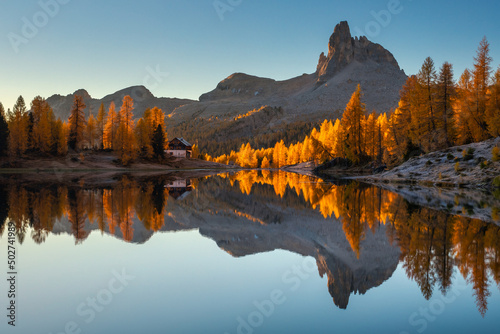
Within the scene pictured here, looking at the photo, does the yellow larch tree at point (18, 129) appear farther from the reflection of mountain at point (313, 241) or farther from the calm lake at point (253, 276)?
the reflection of mountain at point (313, 241)

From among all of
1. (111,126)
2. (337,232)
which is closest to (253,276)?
(337,232)

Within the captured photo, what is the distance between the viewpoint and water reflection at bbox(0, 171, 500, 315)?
7199 mm

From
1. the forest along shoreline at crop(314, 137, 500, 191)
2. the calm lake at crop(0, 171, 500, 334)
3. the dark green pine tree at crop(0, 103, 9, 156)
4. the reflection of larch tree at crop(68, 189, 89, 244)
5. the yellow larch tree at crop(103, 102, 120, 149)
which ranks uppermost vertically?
the yellow larch tree at crop(103, 102, 120, 149)

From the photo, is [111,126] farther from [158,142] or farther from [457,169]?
[457,169]

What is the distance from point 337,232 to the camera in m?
11.9

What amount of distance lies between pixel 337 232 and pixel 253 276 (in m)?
5.37

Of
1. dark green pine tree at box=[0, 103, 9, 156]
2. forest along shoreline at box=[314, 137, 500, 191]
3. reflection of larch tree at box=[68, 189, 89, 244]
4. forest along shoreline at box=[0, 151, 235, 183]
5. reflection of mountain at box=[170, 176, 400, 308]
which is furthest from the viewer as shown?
dark green pine tree at box=[0, 103, 9, 156]

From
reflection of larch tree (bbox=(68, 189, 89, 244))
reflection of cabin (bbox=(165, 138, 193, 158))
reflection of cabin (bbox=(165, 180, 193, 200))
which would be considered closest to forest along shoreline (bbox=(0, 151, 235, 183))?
reflection of cabin (bbox=(165, 180, 193, 200))

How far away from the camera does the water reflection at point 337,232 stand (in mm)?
7199

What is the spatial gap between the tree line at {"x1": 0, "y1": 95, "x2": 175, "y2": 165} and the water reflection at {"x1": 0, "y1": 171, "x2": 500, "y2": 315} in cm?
5626

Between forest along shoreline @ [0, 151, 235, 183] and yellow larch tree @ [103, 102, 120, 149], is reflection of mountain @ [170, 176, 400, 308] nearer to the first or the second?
forest along shoreline @ [0, 151, 235, 183]

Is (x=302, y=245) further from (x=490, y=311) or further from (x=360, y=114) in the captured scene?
(x=360, y=114)

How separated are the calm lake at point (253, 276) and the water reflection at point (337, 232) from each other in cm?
6

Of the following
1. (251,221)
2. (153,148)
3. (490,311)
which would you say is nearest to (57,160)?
(153,148)
